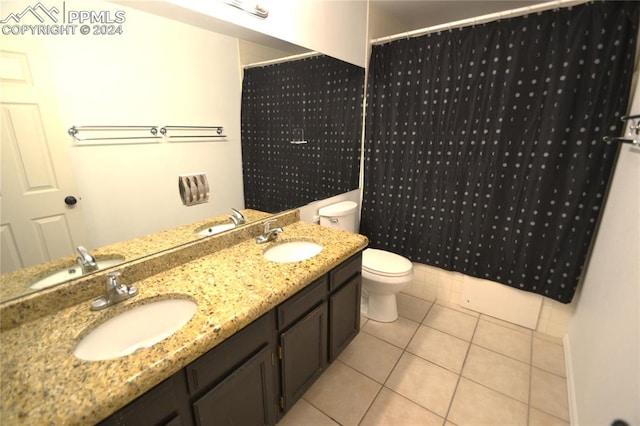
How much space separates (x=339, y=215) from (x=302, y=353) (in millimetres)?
1093

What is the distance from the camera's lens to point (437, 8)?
222 cm

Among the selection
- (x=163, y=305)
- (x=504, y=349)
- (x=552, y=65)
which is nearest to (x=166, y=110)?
(x=163, y=305)

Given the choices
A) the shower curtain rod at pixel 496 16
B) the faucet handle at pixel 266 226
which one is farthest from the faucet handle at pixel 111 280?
the shower curtain rod at pixel 496 16

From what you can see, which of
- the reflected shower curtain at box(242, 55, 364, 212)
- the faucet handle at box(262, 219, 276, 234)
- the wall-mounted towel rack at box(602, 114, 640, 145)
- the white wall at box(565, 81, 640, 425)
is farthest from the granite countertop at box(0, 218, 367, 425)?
the wall-mounted towel rack at box(602, 114, 640, 145)

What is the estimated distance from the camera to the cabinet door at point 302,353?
1244mm

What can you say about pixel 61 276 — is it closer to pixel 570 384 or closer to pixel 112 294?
pixel 112 294

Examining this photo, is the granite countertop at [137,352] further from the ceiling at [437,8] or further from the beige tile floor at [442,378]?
the ceiling at [437,8]

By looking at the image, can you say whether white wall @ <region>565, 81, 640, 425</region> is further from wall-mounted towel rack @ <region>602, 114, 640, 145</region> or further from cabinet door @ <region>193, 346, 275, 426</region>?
cabinet door @ <region>193, 346, 275, 426</region>

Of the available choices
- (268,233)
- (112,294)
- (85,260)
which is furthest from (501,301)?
(85,260)

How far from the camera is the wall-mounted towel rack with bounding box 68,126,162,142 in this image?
0.91m

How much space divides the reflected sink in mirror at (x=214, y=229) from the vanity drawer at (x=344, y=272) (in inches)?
23.0

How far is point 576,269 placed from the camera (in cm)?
179

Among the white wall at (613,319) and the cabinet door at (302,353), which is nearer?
the white wall at (613,319)

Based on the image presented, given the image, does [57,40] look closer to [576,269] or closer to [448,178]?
[448,178]
